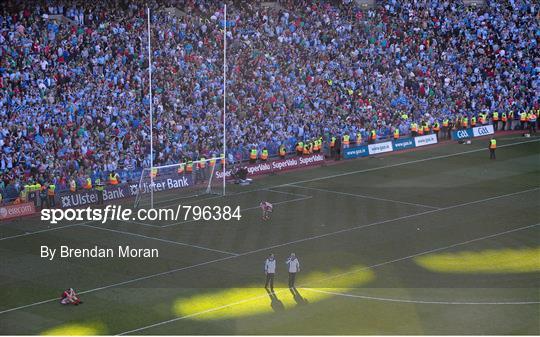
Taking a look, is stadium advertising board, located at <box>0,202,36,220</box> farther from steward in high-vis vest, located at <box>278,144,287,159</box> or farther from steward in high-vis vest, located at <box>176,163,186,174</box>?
steward in high-vis vest, located at <box>278,144,287,159</box>

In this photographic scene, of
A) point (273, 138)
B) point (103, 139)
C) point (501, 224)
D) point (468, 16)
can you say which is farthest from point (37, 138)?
point (468, 16)

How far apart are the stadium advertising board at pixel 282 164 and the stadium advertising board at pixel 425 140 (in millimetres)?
9130

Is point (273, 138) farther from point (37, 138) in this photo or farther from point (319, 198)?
point (37, 138)

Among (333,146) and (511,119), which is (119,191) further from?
(511,119)

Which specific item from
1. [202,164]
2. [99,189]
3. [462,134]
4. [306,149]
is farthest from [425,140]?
[99,189]

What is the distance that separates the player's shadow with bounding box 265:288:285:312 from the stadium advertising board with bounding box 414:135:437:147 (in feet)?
110

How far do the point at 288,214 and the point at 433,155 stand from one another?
19.1 m

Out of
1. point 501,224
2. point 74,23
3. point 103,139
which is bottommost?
point 501,224

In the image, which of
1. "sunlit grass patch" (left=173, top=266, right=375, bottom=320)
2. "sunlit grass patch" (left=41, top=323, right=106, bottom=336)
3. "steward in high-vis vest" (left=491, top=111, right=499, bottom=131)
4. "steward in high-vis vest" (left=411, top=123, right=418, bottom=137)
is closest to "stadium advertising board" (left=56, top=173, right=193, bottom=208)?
"sunlit grass patch" (left=173, top=266, right=375, bottom=320)

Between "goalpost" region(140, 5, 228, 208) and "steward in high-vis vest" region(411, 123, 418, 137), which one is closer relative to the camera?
"goalpost" region(140, 5, 228, 208)

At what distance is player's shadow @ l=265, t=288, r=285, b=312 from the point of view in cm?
3475

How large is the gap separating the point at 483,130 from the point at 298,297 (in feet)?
130

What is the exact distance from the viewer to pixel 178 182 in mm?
53625

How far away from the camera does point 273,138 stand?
202 feet
